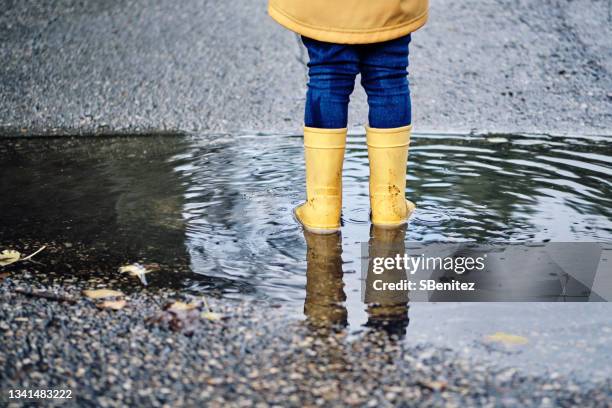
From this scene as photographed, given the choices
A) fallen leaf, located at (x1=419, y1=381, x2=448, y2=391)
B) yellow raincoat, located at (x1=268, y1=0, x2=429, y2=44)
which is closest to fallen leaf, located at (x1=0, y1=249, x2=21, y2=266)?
yellow raincoat, located at (x1=268, y1=0, x2=429, y2=44)

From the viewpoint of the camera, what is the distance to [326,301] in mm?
2607

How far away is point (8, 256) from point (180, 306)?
2.65ft

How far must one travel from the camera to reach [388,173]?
10.7 ft

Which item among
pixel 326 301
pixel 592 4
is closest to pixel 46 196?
pixel 326 301

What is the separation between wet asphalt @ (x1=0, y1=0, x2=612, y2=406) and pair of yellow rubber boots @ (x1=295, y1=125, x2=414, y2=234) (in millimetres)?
770

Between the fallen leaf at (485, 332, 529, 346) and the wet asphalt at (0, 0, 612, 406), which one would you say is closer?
the wet asphalt at (0, 0, 612, 406)

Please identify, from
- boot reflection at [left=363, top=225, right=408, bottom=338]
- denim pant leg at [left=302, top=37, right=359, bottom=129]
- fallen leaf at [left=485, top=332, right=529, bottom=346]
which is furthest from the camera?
denim pant leg at [left=302, top=37, right=359, bottom=129]

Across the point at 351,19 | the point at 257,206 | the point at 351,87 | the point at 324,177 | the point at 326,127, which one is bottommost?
the point at 257,206

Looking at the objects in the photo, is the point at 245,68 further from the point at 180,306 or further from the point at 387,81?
the point at 180,306

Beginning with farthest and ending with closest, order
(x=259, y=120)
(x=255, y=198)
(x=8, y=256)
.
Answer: (x=259, y=120) → (x=255, y=198) → (x=8, y=256)

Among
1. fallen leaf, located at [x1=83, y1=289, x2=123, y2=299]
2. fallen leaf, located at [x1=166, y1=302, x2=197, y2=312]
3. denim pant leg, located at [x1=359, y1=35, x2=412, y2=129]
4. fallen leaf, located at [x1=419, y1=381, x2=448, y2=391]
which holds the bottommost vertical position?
fallen leaf, located at [x1=419, y1=381, x2=448, y2=391]

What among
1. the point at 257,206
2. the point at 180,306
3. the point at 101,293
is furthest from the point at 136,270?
the point at 257,206

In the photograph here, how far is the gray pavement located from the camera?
5273 millimetres

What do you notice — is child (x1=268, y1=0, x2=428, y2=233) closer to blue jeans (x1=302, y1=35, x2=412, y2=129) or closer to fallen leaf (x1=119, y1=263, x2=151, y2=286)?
blue jeans (x1=302, y1=35, x2=412, y2=129)
